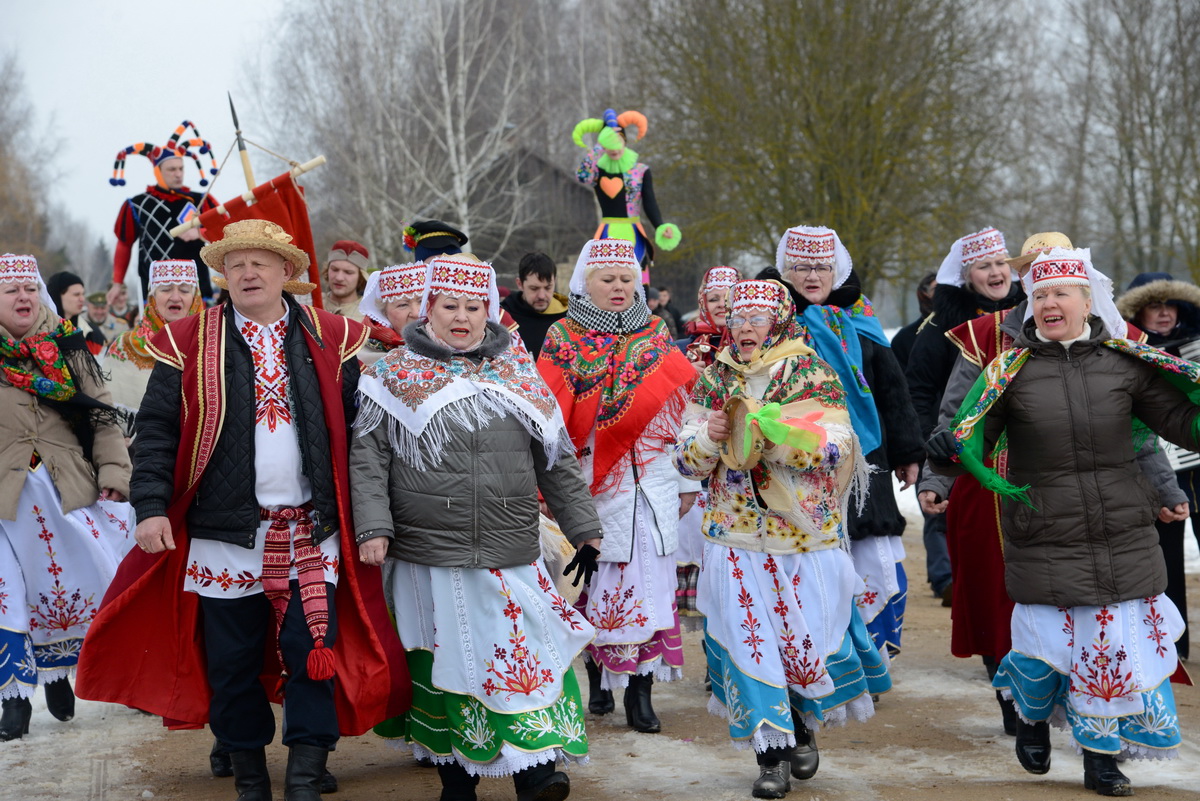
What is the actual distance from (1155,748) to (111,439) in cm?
476

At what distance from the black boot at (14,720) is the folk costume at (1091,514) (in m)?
4.26

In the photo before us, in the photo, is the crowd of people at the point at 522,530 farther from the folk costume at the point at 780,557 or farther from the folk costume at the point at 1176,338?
the folk costume at the point at 1176,338

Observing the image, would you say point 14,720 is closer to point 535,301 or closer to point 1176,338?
point 535,301

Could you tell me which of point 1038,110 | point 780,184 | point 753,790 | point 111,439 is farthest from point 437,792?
point 1038,110

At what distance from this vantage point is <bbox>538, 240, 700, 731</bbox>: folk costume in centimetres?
623

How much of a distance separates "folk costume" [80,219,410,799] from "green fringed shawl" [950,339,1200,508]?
2.23m

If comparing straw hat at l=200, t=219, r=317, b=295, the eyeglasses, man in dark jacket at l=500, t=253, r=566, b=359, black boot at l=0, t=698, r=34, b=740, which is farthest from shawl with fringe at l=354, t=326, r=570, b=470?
man in dark jacket at l=500, t=253, r=566, b=359

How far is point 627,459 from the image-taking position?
6.32 m

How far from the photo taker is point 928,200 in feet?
76.2

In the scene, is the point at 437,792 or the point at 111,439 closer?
the point at 437,792

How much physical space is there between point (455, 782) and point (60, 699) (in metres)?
2.69

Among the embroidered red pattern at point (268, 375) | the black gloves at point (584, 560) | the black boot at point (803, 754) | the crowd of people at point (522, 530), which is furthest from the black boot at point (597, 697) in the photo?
the embroidered red pattern at point (268, 375)

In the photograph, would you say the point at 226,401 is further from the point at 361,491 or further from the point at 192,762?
the point at 192,762

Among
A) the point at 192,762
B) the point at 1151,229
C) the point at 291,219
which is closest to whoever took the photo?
the point at 192,762
